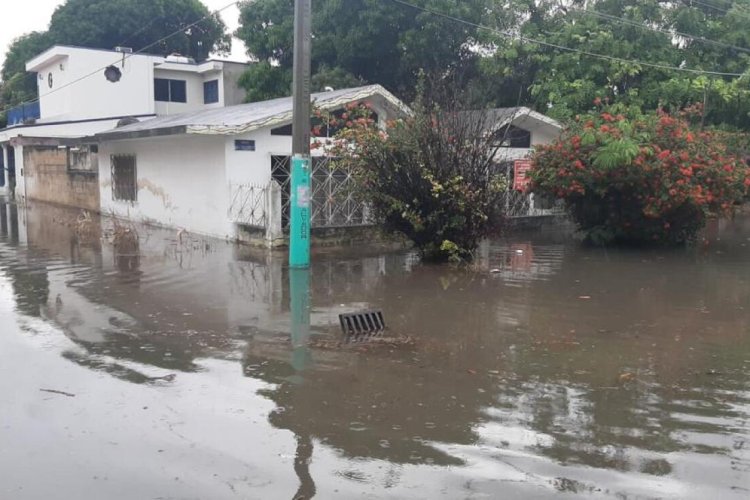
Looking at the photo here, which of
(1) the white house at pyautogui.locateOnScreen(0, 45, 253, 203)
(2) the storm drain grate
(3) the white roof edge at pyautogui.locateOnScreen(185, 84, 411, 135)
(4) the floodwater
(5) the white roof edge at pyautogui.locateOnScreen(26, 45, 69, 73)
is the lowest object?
(4) the floodwater

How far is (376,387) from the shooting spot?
564 centimetres

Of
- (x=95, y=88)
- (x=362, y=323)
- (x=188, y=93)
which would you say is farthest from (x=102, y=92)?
(x=362, y=323)

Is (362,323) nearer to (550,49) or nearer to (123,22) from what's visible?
(550,49)

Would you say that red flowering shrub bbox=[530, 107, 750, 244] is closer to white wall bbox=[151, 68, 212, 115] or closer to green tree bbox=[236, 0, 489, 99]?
green tree bbox=[236, 0, 489, 99]

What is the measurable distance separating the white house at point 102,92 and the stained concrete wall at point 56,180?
0.62ft

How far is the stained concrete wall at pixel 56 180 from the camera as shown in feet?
77.5

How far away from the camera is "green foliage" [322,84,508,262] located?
37.5 feet

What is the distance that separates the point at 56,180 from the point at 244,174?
15.5 meters

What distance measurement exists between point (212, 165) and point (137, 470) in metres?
11.9

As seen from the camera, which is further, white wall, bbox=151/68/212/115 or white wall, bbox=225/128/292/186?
white wall, bbox=151/68/212/115

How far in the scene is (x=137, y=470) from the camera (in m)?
4.16

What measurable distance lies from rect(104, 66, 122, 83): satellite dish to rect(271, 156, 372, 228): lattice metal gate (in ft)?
67.7

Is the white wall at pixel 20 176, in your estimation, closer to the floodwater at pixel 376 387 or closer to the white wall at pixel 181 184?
the white wall at pixel 181 184

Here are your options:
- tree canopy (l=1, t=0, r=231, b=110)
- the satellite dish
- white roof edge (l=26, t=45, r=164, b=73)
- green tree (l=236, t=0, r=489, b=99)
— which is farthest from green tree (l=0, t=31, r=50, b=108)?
green tree (l=236, t=0, r=489, b=99)
